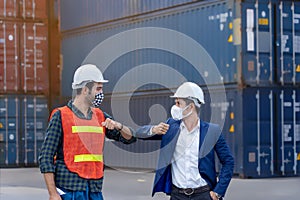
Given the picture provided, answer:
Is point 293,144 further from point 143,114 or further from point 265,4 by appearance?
point 143,114

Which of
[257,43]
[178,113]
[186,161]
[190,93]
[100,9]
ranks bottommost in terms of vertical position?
[186,161]

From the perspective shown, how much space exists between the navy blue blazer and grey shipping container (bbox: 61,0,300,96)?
32.6ft

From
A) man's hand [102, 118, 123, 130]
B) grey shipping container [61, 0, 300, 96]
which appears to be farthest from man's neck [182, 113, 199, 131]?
grey shipping container [61, 0, 300, 96]

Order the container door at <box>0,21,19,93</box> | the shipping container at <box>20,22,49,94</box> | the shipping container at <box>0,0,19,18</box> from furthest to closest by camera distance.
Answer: the shipping container at <box>20,22,49,94</box> → the container door at <box>0,21,19,93</box> → the shipping container at <box>0,0,19,18</box>

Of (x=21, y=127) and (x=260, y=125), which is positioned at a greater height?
(x=260, y=125)

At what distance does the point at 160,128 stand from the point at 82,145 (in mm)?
621

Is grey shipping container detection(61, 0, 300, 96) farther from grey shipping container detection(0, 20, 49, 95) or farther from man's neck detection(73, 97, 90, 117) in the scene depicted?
man's neck detection(73, 97, 90, 117)

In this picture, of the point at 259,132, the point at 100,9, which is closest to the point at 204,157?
the point at 259,132

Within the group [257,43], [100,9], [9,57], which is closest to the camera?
[257,43]

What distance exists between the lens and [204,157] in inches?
212

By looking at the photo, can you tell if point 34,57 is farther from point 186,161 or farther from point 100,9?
point 186,161

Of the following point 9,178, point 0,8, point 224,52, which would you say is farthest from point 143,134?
point 0,8

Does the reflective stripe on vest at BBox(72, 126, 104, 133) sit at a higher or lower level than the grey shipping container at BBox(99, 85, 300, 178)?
higher

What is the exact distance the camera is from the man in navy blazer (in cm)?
533
